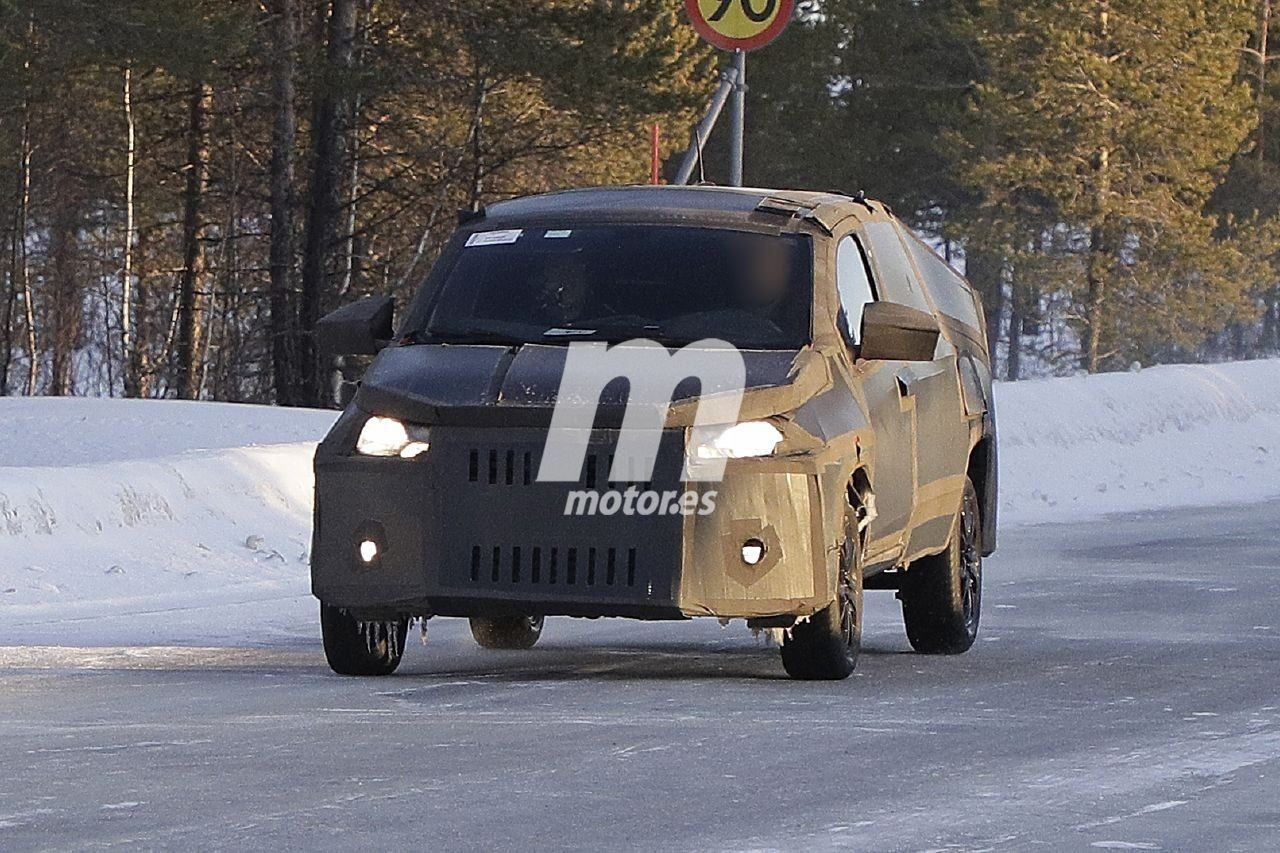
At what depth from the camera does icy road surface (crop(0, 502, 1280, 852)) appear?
604cm

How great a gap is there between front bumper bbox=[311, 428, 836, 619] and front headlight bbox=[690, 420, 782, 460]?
0.16ft

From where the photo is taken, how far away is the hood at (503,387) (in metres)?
8.51

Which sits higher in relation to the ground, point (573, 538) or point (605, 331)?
point (605, 331)

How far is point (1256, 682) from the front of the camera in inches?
366

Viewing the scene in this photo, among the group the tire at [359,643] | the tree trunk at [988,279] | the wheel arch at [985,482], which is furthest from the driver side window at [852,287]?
the tree trunk at [988,279]

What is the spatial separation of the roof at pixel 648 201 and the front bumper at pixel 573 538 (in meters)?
1.48

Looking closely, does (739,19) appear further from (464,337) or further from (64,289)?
(64,289)

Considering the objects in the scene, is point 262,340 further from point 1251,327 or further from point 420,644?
point 1251,327

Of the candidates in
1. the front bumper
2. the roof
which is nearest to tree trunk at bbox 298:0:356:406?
the roof

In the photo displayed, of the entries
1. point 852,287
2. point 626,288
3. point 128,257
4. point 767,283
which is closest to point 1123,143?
point 128,257

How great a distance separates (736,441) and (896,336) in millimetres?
1046

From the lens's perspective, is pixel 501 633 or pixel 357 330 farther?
pixel 501 633

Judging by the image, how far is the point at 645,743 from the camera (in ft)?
24.3

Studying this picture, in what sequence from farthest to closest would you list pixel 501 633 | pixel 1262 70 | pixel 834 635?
pixel 1262 70 → pixel 501 633 → pixel 834 635
